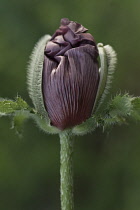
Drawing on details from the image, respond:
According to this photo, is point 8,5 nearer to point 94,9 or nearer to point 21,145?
point 94,9

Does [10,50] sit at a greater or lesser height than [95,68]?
lesser

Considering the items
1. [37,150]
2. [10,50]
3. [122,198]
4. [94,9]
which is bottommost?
[122,198]

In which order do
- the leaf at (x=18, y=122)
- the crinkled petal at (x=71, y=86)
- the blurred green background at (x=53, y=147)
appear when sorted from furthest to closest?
the blurred green background at (x=53, y=147) < the leaf at (x=18, y=122) < the crinkled petal at (x=71, y=86)

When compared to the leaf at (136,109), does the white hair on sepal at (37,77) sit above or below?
above

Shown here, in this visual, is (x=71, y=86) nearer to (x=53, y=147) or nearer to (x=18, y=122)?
(x=18, y=122)

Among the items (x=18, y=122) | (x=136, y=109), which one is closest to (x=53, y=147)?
(x=18, y=122)

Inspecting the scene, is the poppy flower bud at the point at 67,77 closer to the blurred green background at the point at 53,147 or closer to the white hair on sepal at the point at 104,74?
the white hair on sepal at the point at 104,74

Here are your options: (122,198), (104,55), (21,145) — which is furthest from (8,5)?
(104,55)

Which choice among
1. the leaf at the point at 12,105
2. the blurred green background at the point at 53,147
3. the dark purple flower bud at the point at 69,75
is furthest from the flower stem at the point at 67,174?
the blurred green background at the point at 53,147
